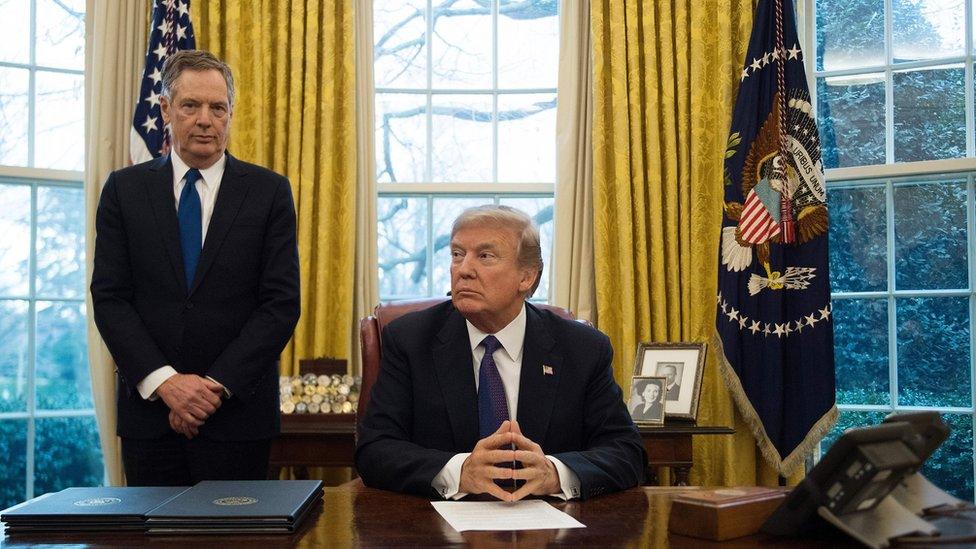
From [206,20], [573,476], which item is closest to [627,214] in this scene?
[206,20]

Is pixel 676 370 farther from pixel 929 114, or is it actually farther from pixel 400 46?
pixel 400 46

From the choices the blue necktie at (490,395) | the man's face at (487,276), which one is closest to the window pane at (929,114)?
the man's face at (487,276)

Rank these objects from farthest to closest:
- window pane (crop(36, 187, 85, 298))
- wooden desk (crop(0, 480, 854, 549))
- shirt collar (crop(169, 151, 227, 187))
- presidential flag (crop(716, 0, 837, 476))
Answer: window pane (crop(36, 187, 85, 298)) → presidential flag (crop(716, 0, 837, 476)) → shirt collar (crop(169, 151, 227, 187)) → wooden desk (crop(0, 480, 854, 549))

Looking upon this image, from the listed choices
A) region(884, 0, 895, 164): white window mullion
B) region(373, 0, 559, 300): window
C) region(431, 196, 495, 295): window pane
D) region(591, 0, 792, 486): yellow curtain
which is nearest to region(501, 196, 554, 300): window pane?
region(373, 0, 559, 300): window

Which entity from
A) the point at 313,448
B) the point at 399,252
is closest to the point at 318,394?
the point at 313,448

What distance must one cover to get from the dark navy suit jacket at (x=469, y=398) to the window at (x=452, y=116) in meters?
2.15

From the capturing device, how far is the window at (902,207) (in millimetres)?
3865

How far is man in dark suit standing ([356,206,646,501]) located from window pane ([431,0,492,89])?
7.60 feet

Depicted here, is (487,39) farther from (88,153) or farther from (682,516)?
(682,516)

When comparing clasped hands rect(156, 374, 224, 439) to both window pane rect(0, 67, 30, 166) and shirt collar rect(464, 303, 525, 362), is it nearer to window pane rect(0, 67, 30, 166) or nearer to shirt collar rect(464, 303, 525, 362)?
shirt collar rect(464, 303, 525, 362)

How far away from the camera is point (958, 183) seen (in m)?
3.90

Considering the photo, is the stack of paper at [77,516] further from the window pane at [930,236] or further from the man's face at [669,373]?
the window pane at [930,236]

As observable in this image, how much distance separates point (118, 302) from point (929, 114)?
3350 millimetres

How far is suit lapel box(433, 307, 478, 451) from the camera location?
201 cm
